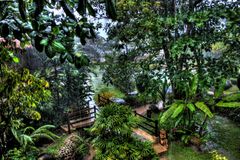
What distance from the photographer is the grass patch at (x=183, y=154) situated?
6184mm

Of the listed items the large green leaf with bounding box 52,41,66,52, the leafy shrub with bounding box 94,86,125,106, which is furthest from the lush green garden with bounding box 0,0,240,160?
the leafy shrub with bounding box 94,86,125,106

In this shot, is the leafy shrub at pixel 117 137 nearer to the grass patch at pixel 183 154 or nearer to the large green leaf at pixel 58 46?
the grass patch at pixel 183 154

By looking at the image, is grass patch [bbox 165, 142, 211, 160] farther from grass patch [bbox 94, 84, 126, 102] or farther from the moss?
grass patch [bbox 94, 84, 126, 102]

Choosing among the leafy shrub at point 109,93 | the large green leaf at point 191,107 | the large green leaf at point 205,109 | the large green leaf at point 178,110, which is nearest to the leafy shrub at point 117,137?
the large green leaf at point 178,110

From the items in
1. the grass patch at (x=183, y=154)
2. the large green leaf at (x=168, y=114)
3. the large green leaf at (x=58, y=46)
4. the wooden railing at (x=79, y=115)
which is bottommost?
the grass patch at (x=183, y=154)

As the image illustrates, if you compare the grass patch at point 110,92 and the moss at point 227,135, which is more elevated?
the grass patch at point 110,92

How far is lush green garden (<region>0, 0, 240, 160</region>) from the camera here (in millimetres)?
3775

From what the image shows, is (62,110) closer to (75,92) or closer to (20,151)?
(75,92)

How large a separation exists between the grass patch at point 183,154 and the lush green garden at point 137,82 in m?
0.02

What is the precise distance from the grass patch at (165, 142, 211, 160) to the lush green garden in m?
0.02

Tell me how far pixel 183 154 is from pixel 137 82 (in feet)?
7.40

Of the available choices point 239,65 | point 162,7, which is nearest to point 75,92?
point 162,7

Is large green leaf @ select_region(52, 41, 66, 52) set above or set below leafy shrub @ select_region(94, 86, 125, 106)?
above

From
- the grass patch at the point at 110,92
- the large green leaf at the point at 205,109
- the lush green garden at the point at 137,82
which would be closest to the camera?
the lush green garden at the point at 137,82
